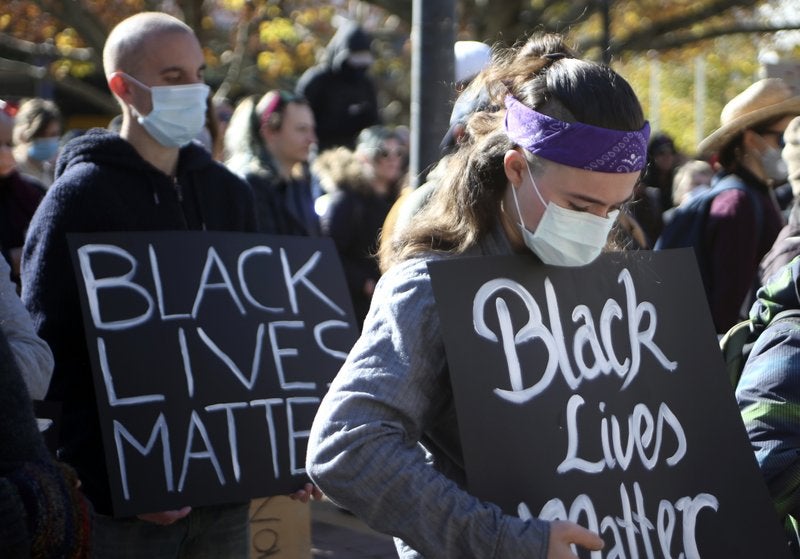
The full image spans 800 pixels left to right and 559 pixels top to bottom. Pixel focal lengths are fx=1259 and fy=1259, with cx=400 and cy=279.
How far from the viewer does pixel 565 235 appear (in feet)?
7.27

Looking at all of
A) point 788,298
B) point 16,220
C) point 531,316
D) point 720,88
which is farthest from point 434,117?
point 720,88

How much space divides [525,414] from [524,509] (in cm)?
16

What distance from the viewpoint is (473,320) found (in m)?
2.17

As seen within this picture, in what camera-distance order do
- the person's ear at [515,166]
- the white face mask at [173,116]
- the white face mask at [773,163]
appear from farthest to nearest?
1. the white face mask at [773,163]
2. the white face mask at [173,116]
3. the person's ear at [515,166]

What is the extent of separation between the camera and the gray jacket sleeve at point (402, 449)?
2031 mm

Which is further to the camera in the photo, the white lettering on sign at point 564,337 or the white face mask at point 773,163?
the white face mask at point 773,163

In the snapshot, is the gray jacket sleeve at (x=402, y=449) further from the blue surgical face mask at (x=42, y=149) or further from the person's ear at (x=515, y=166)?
the blue surgical face mask at (x=42, y=149)

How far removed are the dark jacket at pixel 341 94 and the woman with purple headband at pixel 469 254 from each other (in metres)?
7.24

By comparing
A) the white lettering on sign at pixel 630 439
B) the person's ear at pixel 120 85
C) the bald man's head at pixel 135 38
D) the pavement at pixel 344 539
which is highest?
the bald man's head at pixel 135 38

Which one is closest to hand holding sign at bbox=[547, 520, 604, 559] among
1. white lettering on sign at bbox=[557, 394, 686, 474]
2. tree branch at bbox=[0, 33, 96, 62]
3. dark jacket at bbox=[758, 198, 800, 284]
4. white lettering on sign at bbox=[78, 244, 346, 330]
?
white lettering on sign at bbox=[557, 394, 686, 474]

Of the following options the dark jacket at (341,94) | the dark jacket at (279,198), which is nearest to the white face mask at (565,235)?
the dark jacket at (279,198)

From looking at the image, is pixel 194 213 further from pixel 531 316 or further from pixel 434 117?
pixel 434 117

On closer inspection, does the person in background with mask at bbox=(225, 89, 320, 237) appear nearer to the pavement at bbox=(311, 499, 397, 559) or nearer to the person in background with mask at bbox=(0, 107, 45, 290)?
the person in background with mask at bbox=(0, 107, 45, 290)

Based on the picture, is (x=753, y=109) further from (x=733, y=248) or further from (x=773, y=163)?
(x=733, y=248)
